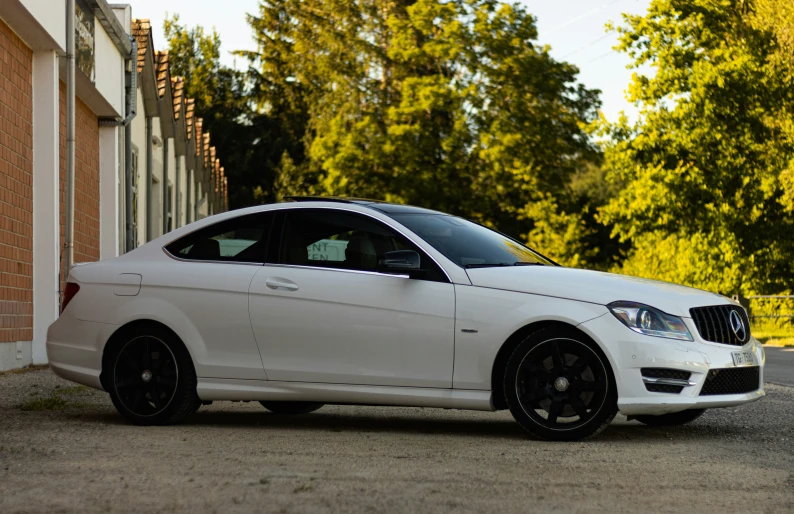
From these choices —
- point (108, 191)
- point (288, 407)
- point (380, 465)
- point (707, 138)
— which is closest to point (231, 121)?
point (707, 138)

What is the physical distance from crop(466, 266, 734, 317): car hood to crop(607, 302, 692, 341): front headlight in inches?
1.6

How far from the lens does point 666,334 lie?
303 inches

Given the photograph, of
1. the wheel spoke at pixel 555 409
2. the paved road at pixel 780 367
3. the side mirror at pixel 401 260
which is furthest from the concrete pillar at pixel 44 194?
the wheel spoke at pixel 555 409

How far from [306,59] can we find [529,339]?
1802 inches

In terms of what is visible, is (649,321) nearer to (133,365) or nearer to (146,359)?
(146,359)

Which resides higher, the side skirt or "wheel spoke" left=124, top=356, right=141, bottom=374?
"wheel spoke" left=124, top=356, right=141, bottom=374

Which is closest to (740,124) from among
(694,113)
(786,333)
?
(694,113)

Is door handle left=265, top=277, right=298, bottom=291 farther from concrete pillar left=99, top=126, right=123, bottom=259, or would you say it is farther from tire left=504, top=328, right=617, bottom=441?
concrete pillar left=99, top=126, right=123, bottom=259

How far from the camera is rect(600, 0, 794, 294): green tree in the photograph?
40938 millimetres

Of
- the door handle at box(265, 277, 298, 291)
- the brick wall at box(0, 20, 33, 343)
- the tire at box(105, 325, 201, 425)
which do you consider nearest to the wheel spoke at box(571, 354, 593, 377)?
the door handle at box(265, 277, 298, 291)

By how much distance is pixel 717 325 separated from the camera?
8016mm

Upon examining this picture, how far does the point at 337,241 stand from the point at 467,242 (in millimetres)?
911

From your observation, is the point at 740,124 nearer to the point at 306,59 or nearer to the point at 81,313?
the point at 306,59

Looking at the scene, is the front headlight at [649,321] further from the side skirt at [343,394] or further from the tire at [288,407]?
the tire at [288,407]
